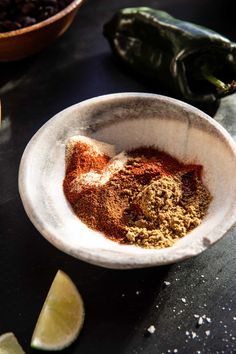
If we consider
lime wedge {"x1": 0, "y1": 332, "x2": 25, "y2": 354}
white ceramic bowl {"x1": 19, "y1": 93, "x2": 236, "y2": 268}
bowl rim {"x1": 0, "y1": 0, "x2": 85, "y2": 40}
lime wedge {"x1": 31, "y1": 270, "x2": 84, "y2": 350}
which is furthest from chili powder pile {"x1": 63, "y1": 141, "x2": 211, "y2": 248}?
bowl rim {"x1": 0, "y1": 0, "x2": 85, "y2": 40}

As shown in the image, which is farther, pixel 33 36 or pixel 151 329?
pixel 33 36

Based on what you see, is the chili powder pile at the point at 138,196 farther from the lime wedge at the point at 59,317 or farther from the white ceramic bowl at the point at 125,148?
the lime wedge at the point at 59,317

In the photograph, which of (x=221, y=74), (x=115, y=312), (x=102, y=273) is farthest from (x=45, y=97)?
(x=115, y=312)

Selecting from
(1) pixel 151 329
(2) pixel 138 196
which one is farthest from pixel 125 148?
(1) pixel 151 329

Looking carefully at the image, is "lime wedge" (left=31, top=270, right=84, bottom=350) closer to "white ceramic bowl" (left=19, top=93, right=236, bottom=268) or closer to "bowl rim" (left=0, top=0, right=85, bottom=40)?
"white ceramic bowl" (left=19, top=93, right=236, bottom=268)

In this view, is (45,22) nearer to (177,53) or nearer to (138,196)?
(177,53)

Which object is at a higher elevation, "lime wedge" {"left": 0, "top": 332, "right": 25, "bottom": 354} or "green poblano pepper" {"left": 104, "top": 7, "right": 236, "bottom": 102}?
"green poblano pepper" {"left": 104, "top": 7, "right": 236, "bottom": 102}

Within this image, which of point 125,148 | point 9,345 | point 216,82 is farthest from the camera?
point 216,82

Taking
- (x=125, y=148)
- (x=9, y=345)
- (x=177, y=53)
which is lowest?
(x=9, y=345)
